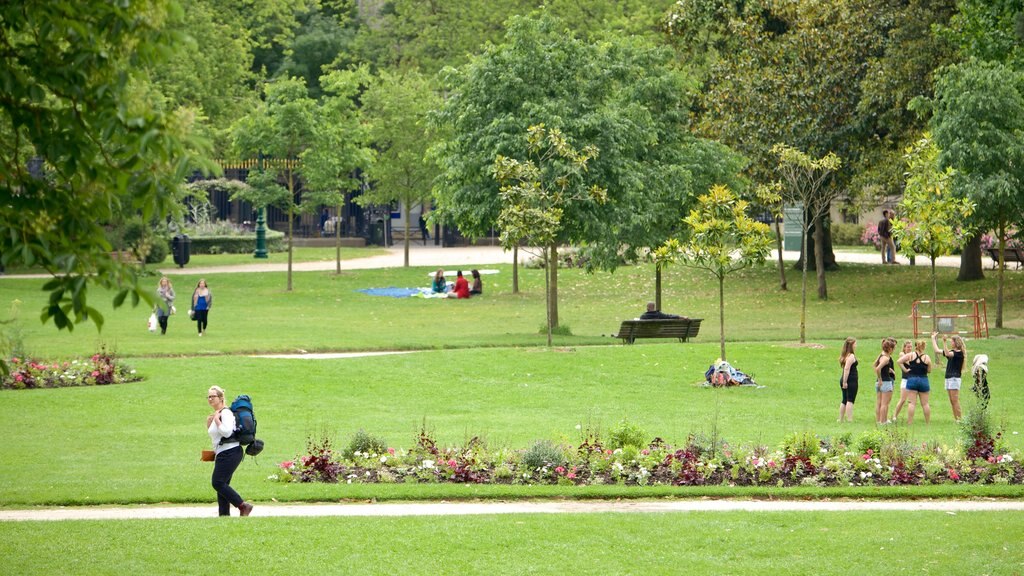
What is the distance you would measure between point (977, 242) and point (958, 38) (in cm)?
873

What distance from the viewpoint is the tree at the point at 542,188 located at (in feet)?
90.6

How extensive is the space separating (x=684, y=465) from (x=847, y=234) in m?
52.6

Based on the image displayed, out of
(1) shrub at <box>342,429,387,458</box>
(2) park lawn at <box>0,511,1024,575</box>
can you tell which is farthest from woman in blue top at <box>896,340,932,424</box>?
(1) shrub at <box>342,429,387,458</box>

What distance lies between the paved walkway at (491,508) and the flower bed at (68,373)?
31.8 feet

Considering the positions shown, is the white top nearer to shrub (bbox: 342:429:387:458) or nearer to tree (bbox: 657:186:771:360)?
shrub (bbox: 342:429:387:458)

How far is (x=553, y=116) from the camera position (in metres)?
30.1

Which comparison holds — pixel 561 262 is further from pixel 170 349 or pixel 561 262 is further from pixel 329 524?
pixel 329 524

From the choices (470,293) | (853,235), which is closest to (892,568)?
(470,293)

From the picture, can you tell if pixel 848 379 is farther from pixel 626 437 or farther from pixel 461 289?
pixel 461 289

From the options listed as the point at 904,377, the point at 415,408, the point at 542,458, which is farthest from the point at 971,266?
the point at 542,458

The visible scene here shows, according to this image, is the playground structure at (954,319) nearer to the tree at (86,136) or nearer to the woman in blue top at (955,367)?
the woman in blue top at (955,367)

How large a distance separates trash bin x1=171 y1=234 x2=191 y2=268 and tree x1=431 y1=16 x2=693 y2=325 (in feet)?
59.4

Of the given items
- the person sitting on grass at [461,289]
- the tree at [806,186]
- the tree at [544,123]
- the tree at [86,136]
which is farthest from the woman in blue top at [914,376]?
the person sitting on grass at [461,289]

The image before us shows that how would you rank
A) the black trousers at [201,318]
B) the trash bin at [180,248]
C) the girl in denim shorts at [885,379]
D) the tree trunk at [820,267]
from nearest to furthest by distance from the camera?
the girl in denim shorts at [885,379] → the black trousers at [201,318] → the tree trunk at [820,267] → the trash bin at [180,248]
